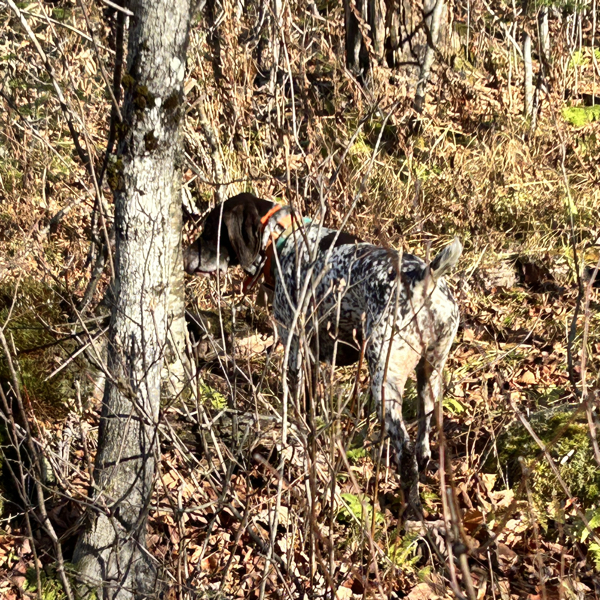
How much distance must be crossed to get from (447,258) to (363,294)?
0.61m

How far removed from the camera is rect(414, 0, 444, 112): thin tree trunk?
24.3 ft

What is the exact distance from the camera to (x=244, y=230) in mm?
4492

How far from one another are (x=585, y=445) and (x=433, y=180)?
137 inches

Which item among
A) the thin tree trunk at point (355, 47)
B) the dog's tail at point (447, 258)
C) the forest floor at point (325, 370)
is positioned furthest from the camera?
the thin tree trunk at point (355, 47)

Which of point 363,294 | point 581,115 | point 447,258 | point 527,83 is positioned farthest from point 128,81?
point 581,115

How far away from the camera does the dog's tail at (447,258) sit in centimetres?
339

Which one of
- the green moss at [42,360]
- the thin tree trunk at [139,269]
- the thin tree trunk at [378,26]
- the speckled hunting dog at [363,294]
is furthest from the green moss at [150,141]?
the thin tree trunk at [378,26]

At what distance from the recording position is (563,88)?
25.6 ft

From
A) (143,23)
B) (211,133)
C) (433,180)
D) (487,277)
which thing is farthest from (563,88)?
(143,23)

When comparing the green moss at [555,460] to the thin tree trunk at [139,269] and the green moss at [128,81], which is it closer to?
the thin tree trunk at [139,269]

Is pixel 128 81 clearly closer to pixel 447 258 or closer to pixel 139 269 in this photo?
pixel 139 269

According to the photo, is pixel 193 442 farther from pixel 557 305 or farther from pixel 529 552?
pixel 557 305

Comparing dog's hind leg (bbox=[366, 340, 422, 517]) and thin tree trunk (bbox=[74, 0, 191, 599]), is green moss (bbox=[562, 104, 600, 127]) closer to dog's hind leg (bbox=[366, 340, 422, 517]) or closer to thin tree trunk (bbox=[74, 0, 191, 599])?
dog's hind leg (bbox=[366, 340, 422, 517])

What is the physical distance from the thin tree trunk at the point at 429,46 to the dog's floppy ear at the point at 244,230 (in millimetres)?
3414
